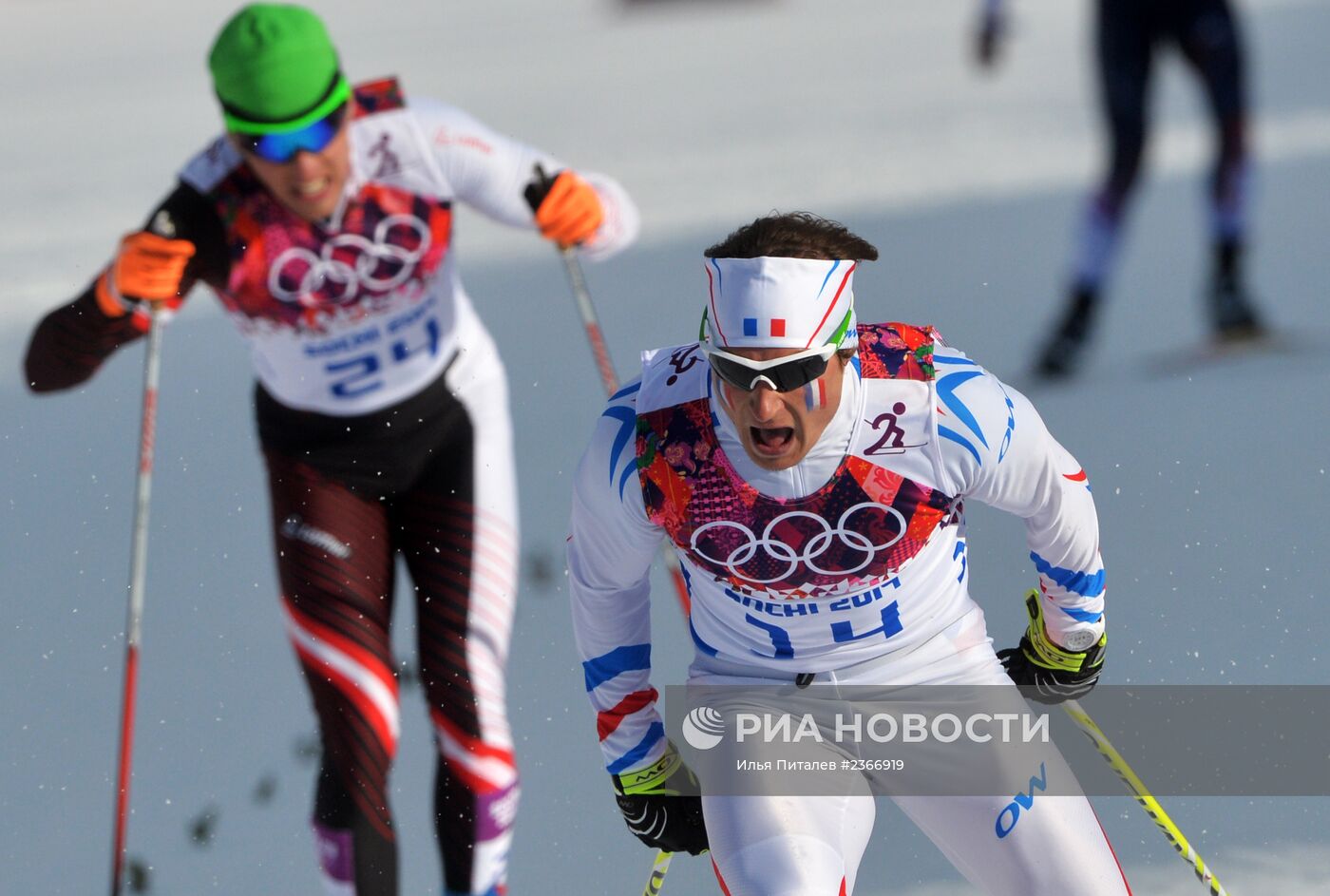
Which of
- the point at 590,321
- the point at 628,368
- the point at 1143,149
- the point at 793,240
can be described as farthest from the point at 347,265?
the point at 1143,149

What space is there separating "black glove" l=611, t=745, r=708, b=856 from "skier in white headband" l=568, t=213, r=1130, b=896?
0.45 ft

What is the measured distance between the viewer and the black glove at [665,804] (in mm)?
3039

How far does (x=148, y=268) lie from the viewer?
3539 mm

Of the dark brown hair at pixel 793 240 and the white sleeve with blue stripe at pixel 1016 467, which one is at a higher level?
the dark brown hair at pixel 793 240

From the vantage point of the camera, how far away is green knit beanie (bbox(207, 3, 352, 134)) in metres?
3.34

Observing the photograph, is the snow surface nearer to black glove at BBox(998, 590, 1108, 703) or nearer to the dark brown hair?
black glove at BBox(998, 590, 1108, 703)

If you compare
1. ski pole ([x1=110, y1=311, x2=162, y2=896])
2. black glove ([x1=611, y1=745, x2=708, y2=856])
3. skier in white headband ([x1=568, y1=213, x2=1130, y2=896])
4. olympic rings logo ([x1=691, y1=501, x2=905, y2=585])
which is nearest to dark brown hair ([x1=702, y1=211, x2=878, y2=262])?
skier in white headband ([x1=568, y1=213, x2=1130, y2=896])

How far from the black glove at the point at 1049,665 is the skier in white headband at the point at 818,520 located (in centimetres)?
15

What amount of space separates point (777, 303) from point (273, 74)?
1380 millimetres

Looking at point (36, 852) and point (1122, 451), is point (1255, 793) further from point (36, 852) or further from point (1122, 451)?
point (36, 852)

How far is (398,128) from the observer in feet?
12.1

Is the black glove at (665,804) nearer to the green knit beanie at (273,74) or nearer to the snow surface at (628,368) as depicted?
the snow surface at (628,368)
